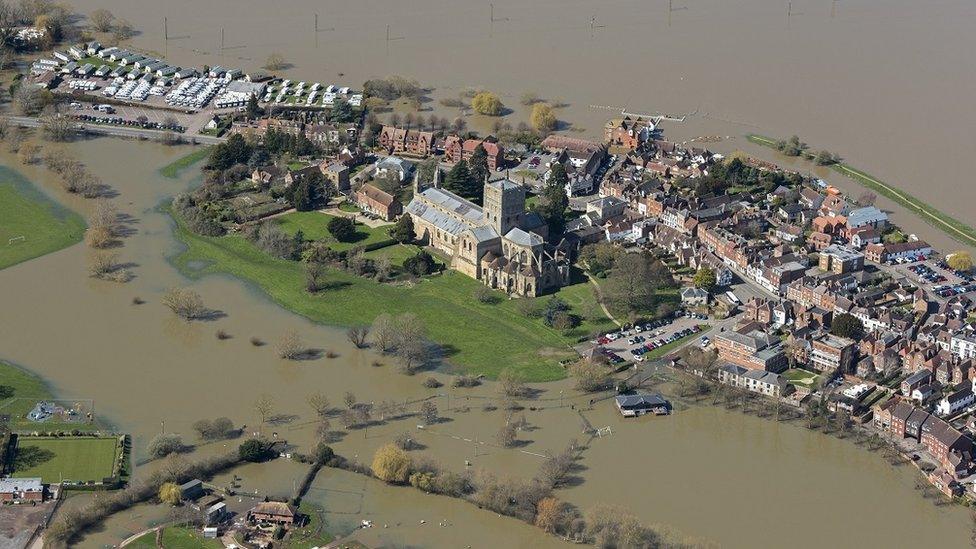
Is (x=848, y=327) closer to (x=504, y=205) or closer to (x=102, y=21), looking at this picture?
(x=504, y=205)

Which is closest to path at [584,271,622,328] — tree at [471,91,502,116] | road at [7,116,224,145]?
tree at [471,91,502,116]

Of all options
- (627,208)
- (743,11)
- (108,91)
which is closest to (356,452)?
(627,208)

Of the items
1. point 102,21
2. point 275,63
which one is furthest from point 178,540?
point 102,21

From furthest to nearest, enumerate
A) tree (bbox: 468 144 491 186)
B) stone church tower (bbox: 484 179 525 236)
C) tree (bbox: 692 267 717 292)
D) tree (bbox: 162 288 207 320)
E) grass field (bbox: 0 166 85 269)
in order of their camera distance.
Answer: tree (bbox: 468 144 491 186) → grass field (bbox: 0 166 85 269) → stone church tower (bbox: 484 179 525 236) → tree (bbox: 692 267 717 292) → tree (bbox: 162 288 207 320)

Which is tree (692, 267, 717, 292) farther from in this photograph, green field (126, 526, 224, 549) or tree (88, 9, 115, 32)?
tree (88, 9, 115, 32)

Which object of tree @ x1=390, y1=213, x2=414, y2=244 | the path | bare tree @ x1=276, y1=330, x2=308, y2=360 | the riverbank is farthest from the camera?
the riverbank
